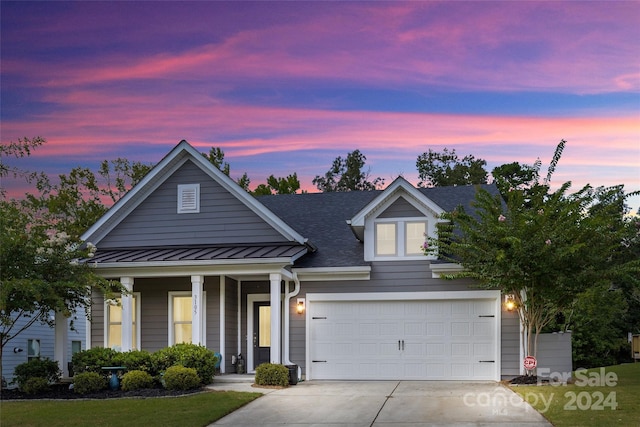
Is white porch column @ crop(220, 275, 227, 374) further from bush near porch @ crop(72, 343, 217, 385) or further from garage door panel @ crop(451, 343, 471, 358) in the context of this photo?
garage door panel @ crop(451, 343, 471, 358)

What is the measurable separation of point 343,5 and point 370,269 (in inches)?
263

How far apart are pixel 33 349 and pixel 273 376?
49.1 feet

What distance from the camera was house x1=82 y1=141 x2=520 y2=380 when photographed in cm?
2003

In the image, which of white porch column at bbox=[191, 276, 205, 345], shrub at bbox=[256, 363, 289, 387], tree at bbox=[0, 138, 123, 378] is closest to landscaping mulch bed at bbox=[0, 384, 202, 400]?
tree at bbox=[0, 138, 123, 378]

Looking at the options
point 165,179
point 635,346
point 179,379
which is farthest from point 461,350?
point 635,346

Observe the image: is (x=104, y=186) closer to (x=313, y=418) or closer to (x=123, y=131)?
(x=123, y=131)

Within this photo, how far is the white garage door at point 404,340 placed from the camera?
790 inches

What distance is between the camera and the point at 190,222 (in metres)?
22.1

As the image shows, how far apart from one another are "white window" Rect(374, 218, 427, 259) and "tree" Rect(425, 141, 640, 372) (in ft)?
4.71

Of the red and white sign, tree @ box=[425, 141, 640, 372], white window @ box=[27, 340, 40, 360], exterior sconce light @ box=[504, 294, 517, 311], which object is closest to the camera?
tree @ box=[425, 141, 640, 372]

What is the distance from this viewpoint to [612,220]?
59.8 feet

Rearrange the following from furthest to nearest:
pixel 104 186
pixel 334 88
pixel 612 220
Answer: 1. pixel 104 186
2. pixel 334 88
3. pixel 612 220

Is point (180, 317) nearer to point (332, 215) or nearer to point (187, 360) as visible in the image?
point (187, 360)

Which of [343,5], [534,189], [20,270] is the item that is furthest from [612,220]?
[20,270]
